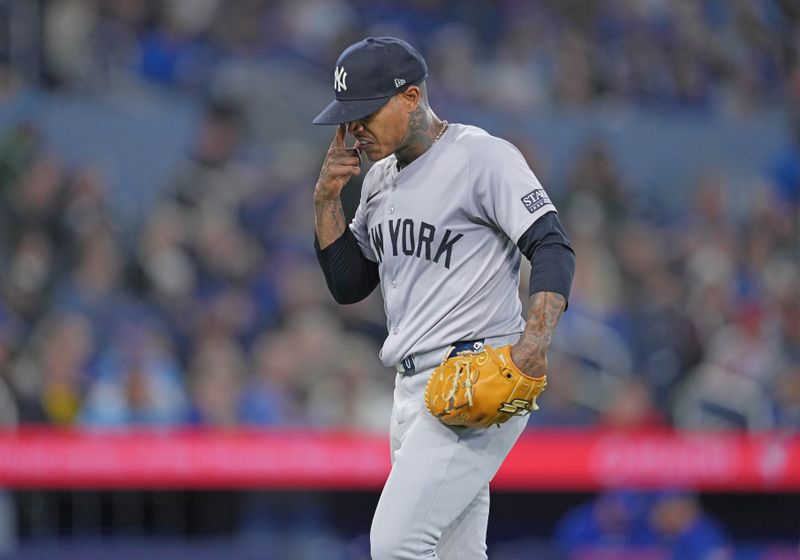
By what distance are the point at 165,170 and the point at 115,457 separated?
300cm

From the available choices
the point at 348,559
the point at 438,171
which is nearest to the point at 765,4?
the point at 348,559

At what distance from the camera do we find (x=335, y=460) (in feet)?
23.6

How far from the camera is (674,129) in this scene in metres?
10.5

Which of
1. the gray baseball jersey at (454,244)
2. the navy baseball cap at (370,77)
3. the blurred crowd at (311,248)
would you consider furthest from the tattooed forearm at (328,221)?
the blurred crowd at (311,248)

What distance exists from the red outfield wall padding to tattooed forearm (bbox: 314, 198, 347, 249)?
11.4 ft

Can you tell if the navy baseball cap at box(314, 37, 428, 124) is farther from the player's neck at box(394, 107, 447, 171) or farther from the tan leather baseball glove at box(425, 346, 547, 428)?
the tan leather baseball glove at box(425, 346, 547, 428)

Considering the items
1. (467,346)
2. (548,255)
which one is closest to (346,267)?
(467,346)

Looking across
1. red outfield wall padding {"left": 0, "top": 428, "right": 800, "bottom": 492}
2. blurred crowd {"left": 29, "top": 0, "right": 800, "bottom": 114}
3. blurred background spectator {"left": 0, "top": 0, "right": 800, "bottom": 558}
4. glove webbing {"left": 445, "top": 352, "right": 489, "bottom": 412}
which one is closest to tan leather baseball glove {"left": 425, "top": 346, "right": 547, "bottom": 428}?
glove webbing {"left": 445, "top": 352, "right": 489, "bottom": 412}

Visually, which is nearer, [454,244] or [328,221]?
[454,244]

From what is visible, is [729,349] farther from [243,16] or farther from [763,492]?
[243,16]

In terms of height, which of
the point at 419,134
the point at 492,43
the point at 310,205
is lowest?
the point at 310,205

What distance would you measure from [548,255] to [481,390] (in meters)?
0.38

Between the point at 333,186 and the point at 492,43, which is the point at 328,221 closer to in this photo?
the point at 333,186

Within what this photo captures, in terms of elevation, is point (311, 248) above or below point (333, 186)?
below
